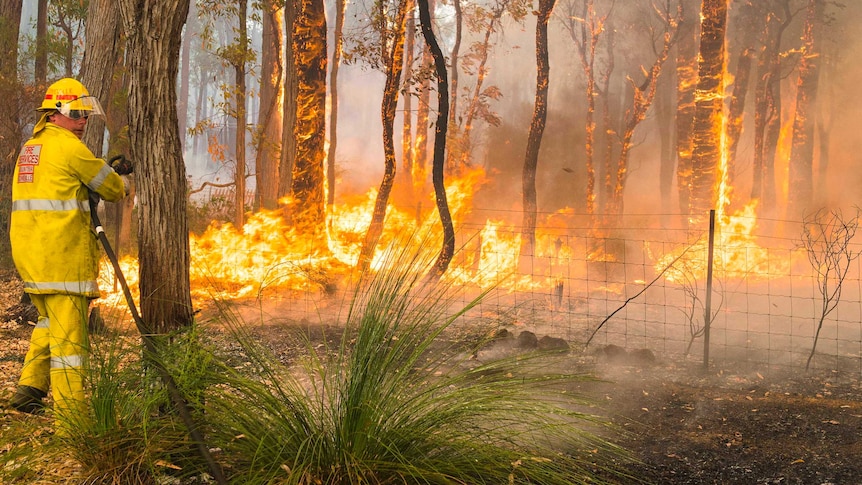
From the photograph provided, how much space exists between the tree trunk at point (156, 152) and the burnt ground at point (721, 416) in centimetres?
93

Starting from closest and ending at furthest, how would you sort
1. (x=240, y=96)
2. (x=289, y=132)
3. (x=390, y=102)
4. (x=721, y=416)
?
(x=721, y=416) → (x=390, y=102) → (x=289, y=132) → (x=240, y=96)

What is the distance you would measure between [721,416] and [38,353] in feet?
15.7

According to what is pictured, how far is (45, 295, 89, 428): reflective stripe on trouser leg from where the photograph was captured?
3.88 m

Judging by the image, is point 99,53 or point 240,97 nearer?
point 99,53

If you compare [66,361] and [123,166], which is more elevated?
[123,166]

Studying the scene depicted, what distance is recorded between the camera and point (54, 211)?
414cm

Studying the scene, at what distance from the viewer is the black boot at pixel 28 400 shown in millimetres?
4090

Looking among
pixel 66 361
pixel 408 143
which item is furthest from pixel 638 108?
pixel 66 361

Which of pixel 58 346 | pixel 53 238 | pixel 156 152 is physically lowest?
pixel 58 346

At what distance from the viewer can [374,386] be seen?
3.04m

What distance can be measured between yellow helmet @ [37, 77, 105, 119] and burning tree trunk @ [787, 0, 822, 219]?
2238 centimetres

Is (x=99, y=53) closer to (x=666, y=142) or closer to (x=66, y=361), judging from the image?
(x=66, y=361)

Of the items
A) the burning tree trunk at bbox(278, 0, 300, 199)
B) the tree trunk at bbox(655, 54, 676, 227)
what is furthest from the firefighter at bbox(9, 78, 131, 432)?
the tree trunk at bbox(655, 54, 676, 227)

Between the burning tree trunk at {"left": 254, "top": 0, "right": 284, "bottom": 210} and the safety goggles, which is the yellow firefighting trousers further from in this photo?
the burning tree trunk at {"left": 254, "top": 0, "right": 284, "bottom": 210}
